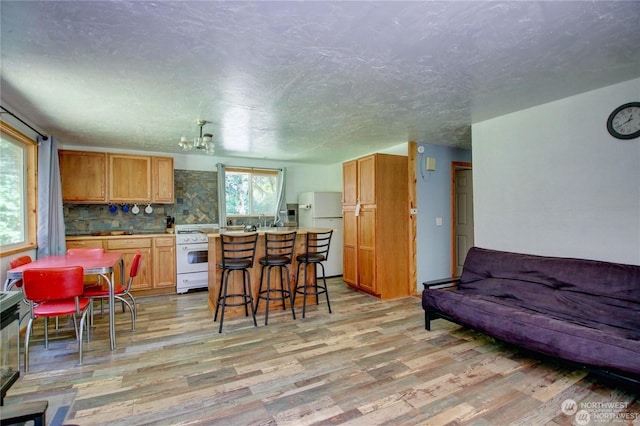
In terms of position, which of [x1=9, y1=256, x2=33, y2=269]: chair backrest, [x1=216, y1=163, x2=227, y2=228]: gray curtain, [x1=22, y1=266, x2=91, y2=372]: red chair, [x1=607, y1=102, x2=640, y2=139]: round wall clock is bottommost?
[x1=22, y1=266, x2=91, y2=372]: red chair

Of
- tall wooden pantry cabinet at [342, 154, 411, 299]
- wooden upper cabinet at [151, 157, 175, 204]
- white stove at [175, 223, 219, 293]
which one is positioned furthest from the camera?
wooden upper cabinet at [151, 157, 175, 204]

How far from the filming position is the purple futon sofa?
2.04 meters

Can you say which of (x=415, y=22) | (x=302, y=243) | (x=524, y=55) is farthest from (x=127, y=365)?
(x=524, y=55)

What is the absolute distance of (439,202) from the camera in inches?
189

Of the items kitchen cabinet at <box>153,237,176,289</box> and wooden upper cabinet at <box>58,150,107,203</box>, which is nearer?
wooden upper cabinet at <box>58,150,107,203</box>

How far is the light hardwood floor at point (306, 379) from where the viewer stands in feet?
6.26

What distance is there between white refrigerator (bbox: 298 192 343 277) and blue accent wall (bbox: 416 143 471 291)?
1608mm

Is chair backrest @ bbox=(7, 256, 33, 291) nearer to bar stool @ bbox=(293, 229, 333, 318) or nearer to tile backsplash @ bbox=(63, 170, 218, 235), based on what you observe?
tile backsplash @ bbox=(63, 170, 218, 235)

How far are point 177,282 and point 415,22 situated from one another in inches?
188

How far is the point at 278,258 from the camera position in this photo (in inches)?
143

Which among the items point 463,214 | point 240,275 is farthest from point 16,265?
point 463,214

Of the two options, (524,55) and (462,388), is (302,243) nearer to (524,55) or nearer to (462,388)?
(462,388)

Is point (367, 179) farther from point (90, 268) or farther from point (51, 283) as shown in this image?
point (51, 283)

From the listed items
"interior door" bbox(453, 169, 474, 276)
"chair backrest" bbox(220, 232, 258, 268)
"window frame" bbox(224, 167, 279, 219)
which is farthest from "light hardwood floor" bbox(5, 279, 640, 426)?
"window frame" bbox(224, 167, 279, 219)
